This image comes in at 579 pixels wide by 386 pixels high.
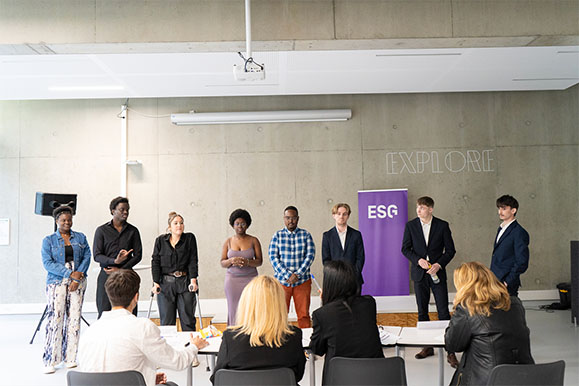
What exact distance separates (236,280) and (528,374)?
323 cm

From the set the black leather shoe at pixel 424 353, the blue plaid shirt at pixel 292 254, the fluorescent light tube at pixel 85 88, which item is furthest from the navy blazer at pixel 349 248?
the fluorescent light tube at pixel 85 88

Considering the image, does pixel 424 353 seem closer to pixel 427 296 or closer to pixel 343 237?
pixel 427 296

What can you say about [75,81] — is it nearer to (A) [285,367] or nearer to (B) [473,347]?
(A) [285,367]

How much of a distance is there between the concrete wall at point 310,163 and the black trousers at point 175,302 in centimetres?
317

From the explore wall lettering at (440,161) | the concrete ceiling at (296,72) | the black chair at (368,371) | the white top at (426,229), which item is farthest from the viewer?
the explore wall lettering at (440,161)

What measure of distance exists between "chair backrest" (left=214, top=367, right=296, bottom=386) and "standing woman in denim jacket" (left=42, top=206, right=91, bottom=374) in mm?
3228

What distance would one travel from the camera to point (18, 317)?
7.68m

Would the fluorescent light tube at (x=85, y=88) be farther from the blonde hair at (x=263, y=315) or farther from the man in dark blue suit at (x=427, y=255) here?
the blonde hair at (x=263, y=315)

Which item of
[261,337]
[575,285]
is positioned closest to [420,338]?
[261,337]

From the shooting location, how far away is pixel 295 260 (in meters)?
5.13

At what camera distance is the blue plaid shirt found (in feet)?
16.7

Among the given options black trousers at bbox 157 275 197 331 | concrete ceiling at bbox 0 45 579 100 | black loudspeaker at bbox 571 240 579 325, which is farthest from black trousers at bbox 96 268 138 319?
black loudspeaker at bbox 571 240 579 325

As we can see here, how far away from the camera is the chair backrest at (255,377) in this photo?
2.26 meters

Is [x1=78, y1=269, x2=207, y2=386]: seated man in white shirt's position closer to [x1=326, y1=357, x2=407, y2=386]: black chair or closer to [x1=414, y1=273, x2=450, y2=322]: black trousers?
[x1=326, y1=357, x2=407, y2=386]: black chair
